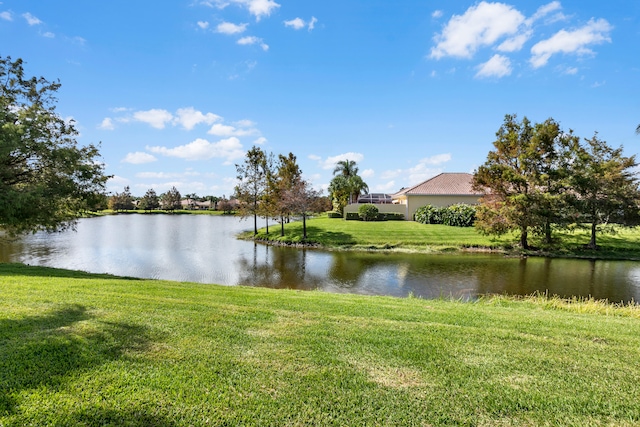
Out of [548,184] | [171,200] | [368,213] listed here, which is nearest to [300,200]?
[368,213]

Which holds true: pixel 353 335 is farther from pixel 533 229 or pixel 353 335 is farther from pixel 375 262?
pixel 533 229

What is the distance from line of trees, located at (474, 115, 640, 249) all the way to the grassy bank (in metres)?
1.07

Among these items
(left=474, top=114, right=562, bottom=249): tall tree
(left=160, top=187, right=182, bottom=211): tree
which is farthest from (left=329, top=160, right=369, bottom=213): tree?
(left=160, top=187, right=182, bottom=211): tree

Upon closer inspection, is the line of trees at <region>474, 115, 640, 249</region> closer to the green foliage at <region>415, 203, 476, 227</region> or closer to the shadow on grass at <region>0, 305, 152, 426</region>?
the green foliage at <region>415, 203, 476, 227</region>

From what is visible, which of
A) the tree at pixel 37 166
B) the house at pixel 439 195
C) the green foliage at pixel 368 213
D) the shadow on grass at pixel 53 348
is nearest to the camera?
the shadow on grass at pixel 53 348

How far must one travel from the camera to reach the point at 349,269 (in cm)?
1792

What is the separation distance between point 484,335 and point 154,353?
4.86 metres

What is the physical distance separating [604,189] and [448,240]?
10.7 m

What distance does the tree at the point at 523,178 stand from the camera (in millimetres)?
22391

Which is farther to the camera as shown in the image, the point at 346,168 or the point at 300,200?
the point at 346,168

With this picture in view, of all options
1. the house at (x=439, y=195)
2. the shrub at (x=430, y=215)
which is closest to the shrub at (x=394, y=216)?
the house at (x=439, y=195)

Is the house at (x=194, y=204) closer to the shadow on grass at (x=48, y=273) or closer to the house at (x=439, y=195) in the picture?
the house at (x=439, y=195)

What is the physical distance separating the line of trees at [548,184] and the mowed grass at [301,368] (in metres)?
18.2

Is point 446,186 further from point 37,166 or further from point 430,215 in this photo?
point 37,166
